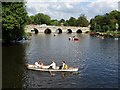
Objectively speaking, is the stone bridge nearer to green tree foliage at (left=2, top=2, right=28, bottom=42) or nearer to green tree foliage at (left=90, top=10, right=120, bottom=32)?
green tree foliage at (left=90, top=10, right=120, bottom=32)

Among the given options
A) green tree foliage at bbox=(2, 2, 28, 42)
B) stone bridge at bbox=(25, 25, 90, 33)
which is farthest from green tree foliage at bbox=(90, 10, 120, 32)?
green tree foliage at bbox=(2, 2, 28, 42)

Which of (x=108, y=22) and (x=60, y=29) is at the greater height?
(x=108, y=22)

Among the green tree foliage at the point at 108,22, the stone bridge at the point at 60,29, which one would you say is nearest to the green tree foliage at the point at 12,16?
Result: the green tree foliage at the point at 108,22

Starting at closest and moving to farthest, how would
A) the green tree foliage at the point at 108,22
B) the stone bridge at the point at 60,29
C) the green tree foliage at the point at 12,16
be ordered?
the green tree foliage at the point at 12,16 < the green tree foliage at the point at 108,22 < the stone bridge at the point at 60,29

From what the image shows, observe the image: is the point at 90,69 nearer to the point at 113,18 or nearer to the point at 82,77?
the point at 82,77

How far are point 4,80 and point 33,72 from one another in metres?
6.65

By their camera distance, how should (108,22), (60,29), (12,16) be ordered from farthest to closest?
(60,29)
(108,22)
(12,16)

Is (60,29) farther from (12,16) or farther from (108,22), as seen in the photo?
(12,16)

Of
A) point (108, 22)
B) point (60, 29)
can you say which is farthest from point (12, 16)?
point (60, 29)

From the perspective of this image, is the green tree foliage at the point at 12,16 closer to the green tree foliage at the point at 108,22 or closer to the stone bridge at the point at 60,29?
the green tree foliage at the point at 108,22

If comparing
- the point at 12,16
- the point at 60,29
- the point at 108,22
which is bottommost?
the point at 12,16

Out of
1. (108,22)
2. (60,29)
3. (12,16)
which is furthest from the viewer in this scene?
(60,29)

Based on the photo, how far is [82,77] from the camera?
40406 mm

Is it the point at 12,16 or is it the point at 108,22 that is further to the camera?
the point at 108,22
